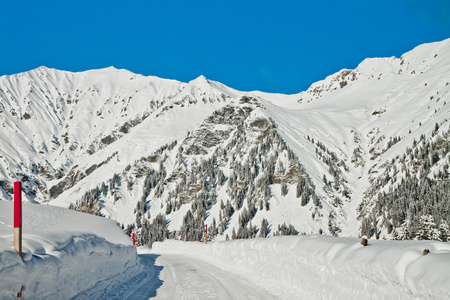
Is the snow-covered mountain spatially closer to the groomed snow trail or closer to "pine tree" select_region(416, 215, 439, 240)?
"pine tree" select_region(416, 215, 439, 240)

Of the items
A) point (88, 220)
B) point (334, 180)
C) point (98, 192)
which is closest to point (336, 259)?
point (88, 220)

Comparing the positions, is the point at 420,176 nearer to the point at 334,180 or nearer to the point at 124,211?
the point at 334,180

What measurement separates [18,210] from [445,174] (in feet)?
212

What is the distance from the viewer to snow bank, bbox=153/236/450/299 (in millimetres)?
6734

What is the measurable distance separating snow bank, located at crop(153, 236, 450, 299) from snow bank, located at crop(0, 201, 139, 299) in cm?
606

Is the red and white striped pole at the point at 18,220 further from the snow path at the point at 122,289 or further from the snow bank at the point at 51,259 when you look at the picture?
the snow path at the point at 122,289

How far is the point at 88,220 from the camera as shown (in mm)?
20625

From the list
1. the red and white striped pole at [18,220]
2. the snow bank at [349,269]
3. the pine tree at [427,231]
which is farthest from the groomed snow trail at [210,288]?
the pine tree at [427,231]

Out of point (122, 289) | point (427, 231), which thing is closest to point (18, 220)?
point (122, 289)

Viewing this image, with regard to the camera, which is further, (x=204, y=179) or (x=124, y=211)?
(x=124, y=211)

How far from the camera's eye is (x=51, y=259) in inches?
344

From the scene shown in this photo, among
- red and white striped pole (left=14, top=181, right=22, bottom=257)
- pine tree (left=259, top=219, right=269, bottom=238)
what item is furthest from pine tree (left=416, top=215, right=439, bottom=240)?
pine tree (left=259, top=219, right=269, bottom=238)

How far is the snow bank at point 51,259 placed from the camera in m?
7.39

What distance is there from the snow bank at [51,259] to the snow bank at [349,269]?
606cm
